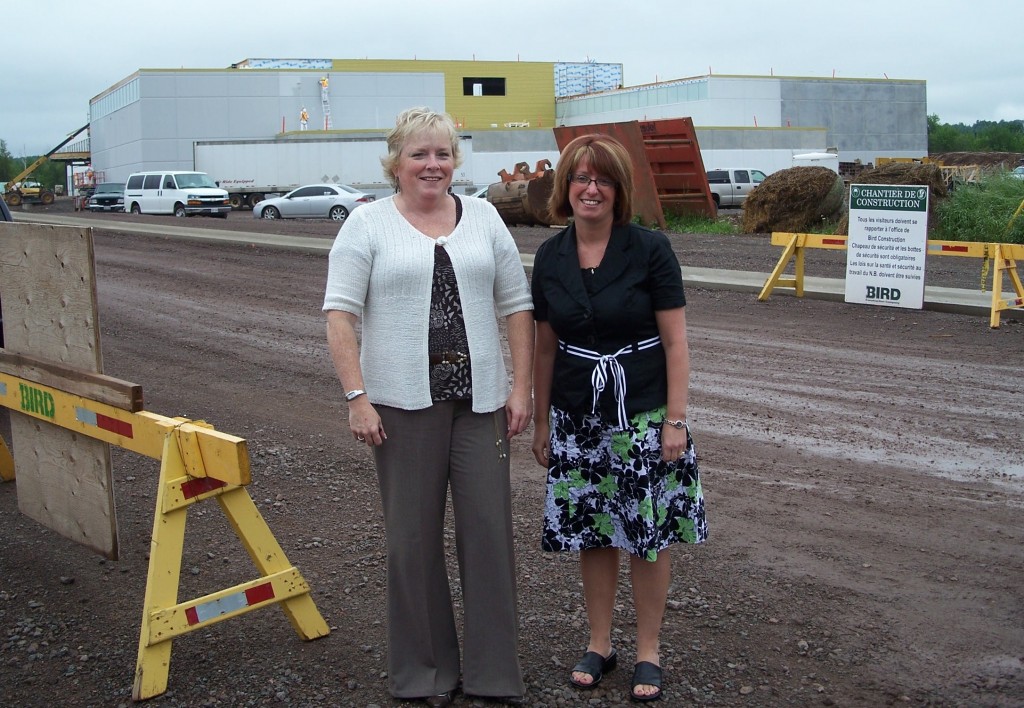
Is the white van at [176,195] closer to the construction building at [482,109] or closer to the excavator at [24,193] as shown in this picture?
the construction building at [482,109]

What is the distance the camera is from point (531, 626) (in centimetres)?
462

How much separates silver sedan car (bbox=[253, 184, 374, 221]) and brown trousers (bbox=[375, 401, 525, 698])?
105ft

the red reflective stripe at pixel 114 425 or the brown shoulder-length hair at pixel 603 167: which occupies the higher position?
the brown shoulder-length hair at pixel 603 167

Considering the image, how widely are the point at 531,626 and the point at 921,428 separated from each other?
164 inches

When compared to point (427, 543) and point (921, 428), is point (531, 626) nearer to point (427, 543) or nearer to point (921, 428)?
point (427, 543)

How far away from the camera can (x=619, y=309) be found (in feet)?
12.4

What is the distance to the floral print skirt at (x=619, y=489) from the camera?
3820 mm

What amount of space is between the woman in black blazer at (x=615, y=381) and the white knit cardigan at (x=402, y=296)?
24 cm

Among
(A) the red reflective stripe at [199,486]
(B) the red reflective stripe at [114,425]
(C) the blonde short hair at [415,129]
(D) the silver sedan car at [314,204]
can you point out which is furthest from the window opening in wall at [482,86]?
(C) the blonde short hair at [415,129]

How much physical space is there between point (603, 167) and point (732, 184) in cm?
3711

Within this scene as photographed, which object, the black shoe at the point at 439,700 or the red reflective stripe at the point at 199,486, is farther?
the red reflective stripe at the point at 199,486

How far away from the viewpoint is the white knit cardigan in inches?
149

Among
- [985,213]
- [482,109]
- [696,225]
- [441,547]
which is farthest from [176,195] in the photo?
[482,109]

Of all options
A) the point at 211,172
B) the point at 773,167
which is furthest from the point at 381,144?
the point at 773,167
